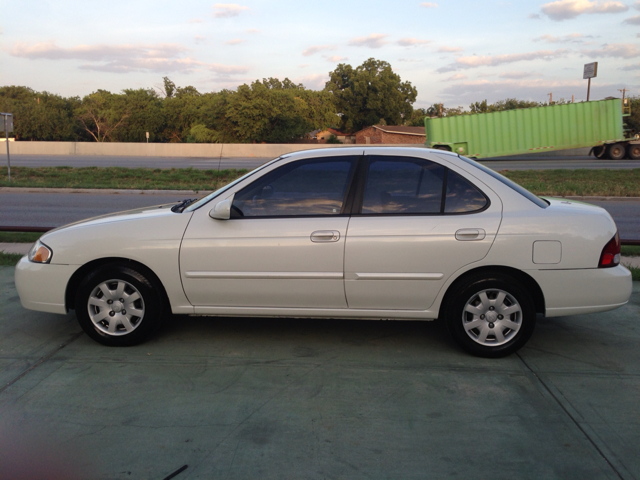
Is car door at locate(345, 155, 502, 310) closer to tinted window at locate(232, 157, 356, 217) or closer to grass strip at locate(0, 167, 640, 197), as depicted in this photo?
tinted window at locate(232, 157, 356, 217)

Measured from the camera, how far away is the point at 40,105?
74.7 metres

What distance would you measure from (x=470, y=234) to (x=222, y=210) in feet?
6.02

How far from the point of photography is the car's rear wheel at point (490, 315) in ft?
14.3

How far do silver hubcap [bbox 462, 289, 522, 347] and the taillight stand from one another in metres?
0.69

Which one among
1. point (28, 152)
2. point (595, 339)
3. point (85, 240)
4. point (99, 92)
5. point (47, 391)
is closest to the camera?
point (47, 391)

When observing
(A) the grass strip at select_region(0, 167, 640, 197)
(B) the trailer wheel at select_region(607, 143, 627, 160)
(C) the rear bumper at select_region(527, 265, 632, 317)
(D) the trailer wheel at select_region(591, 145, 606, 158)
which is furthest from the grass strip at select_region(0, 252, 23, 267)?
(D) the trailer wheel at select_region(591, 145, 606, 158)

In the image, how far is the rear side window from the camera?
4438 millimetres

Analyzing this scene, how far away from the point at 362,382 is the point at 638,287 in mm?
4105

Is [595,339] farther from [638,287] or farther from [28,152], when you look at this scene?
[28,152]

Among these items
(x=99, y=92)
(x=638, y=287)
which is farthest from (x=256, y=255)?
(x=99, y=92)

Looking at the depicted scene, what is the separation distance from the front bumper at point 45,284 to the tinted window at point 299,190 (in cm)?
146

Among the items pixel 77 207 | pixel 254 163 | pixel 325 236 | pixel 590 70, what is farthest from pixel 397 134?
pixel 325 236

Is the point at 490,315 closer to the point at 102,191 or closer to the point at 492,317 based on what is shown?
the point at 492,317

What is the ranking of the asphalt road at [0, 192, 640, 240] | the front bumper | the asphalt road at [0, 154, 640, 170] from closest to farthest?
the front bumper < the asphalt road at [0, 192, 640, 240] < the asphalt road at [0, 154, 640, 170]
